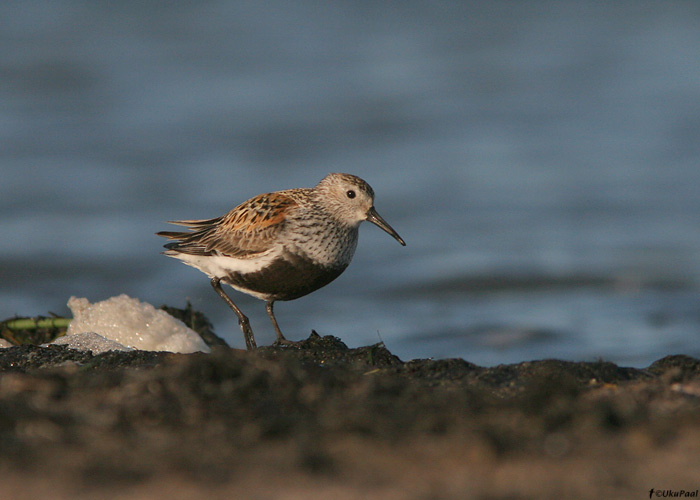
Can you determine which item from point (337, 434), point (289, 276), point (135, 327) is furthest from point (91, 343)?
point (337, 434)

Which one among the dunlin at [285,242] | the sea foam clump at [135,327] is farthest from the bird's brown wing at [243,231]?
the sea foam clump at [135,327]

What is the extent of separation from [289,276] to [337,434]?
3.33 metres

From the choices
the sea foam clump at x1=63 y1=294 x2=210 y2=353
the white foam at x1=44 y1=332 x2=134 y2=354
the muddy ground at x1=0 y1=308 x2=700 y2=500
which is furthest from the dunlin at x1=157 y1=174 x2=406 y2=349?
the muddy ground at x1=0 y1=308 x2=700 y2=500

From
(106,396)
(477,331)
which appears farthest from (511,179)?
(106,396)

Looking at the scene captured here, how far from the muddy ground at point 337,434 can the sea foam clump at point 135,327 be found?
1.82 metres

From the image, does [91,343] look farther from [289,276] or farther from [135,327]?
[289,276]

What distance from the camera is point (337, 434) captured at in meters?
Answer: 3.19

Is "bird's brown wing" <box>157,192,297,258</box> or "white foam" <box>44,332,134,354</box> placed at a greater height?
"bird's brown wing" <box>157,192,297,258</box>

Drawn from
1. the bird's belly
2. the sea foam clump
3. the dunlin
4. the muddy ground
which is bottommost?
the muddy ground

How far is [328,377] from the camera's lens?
160 inches

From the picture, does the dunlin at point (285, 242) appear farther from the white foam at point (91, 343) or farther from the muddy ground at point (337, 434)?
the muddy ground at point (337, 434)

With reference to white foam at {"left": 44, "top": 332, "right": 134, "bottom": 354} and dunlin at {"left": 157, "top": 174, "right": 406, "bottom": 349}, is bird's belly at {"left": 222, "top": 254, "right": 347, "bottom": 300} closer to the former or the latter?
dunlin at {"left": 157, "top": 174, "right": 406, "bottom": 349}

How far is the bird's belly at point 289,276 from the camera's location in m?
6.46

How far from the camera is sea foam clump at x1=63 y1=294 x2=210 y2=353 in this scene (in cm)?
601
